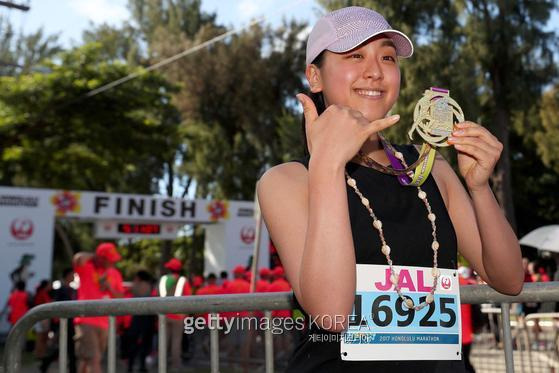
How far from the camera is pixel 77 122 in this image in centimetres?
2520

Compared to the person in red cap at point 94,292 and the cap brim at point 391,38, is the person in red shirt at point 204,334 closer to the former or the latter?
the person in red cap at point 94,292

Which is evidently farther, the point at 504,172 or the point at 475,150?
the point at 504,172

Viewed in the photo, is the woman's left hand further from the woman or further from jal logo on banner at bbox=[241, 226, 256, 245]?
jal logo on banner at bbox=[241, 226, 256, 245]

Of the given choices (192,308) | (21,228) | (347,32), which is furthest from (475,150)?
(21,228)

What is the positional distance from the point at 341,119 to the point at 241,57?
34368 millimetres

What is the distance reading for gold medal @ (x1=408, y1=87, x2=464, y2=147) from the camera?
5.40 ft

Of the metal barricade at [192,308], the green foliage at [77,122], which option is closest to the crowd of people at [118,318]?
the metal barricade at [192,308]

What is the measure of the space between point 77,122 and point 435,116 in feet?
81.4

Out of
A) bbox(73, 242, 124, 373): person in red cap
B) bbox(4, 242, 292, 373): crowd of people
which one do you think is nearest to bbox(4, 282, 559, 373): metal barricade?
bbox(4, 242, 292, 373): crowd of people

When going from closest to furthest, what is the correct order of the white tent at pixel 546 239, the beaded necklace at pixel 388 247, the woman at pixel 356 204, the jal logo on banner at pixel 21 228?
the woman at pixel 356 204, the beaded necklace at pixel 388 247, the white tent at pixel 546 239, the jal logo on banner at pixel 21 228

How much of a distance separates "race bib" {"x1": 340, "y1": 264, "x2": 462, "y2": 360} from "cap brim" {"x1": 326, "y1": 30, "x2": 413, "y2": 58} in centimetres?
51

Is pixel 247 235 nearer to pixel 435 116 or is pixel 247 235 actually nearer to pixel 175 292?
pixel 175 292

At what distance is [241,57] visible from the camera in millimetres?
35250

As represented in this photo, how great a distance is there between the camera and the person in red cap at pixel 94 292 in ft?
26.9
